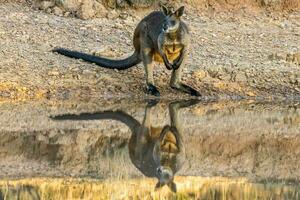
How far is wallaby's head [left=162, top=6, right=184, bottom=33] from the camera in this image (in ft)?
34.0

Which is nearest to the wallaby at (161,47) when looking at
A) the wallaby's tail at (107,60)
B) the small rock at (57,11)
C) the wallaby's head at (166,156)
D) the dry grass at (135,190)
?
the wallaby's tail at (107,60)

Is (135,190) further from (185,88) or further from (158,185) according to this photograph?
(185,88)

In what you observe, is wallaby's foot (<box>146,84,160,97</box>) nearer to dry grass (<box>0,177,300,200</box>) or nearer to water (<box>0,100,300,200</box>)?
water (<box>0,100,300,200</box>)

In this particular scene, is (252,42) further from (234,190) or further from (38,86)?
(234,190)

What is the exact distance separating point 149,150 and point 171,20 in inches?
108

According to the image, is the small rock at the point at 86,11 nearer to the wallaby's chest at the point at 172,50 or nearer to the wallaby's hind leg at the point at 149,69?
the wallaby's hind leg at the point at 149,69

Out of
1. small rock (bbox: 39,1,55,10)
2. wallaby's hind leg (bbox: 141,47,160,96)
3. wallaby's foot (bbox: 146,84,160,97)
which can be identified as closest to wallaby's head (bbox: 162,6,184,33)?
wallaby's hind leg (bbox: 141,47,160,96)

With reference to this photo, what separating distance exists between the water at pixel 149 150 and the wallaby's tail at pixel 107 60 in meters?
0.83

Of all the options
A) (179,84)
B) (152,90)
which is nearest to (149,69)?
(152,90)

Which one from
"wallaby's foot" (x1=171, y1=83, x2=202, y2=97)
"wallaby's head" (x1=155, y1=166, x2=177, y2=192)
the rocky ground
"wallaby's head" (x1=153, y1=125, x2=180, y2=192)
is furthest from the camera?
the rocky ground

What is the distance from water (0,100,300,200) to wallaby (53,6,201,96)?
1.29 ft

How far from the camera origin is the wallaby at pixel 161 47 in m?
10.5

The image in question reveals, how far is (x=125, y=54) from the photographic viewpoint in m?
A: 12.4

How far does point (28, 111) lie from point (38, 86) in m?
A: 1.33
